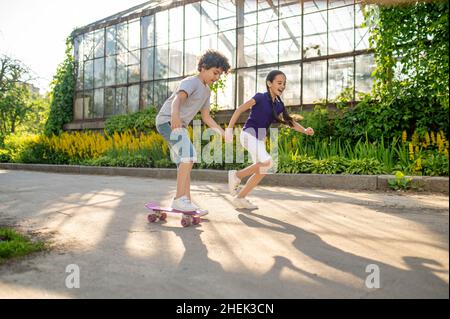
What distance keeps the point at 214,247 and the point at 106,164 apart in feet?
30.0

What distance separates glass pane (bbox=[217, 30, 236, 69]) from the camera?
1301 cm

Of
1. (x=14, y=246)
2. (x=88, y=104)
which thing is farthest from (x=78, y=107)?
(x=14, y=246)

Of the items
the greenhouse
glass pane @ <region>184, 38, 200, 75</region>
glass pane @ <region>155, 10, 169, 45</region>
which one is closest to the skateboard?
the greenhouse

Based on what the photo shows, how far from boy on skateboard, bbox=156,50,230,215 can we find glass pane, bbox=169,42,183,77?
11.0m

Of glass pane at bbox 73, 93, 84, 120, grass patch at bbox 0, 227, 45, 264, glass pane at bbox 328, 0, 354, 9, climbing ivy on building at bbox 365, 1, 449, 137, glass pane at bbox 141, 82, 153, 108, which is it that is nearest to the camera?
grass patch at bbox 0, 227, 45, 264

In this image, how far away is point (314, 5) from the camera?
11.5 metres

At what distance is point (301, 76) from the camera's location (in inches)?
455

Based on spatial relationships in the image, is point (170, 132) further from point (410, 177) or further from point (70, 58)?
point (70, 58)

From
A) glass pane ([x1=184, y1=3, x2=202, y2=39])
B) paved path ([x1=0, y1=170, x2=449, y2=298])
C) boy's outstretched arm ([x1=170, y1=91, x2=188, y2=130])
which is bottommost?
paved path ([x1=0, y1=170, x2=449, y2=298])

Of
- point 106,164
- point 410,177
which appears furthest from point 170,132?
point 106,164

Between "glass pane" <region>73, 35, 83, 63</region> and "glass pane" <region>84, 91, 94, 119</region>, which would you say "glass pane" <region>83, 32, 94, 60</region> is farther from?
"glass pane" <region>84, 91, 94, 119</region>

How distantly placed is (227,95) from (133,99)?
4.64 m

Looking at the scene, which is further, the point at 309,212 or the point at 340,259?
the point at 309,212

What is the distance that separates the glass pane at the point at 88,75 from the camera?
686 inches
